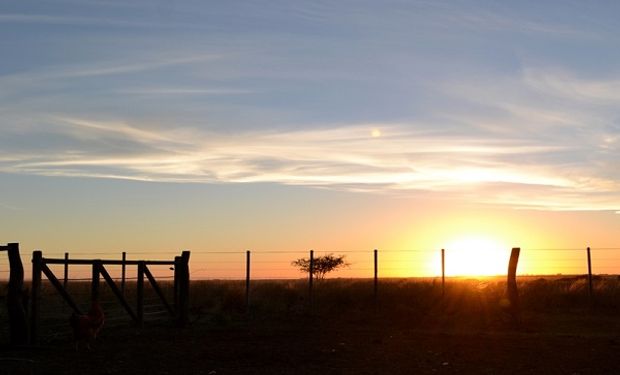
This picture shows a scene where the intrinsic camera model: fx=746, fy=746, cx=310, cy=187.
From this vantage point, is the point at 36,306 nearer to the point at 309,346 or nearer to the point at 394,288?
the point at 309,346

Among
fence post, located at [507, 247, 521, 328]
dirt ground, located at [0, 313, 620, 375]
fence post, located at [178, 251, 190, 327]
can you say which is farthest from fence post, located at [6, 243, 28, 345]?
fence post, located at [507, 247, 521, 328]

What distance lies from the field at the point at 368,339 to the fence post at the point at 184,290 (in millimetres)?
477

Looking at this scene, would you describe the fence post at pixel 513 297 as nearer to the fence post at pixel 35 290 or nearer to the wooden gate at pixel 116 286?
the wooden gate at pixel 116 286

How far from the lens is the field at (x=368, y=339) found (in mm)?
13383

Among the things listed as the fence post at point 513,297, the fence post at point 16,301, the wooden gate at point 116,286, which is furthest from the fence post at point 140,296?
the fence post at point 513,297

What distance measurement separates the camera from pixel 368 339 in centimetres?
1742

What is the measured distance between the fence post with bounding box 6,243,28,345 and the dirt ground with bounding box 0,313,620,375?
75cm

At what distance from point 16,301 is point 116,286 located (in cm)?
282

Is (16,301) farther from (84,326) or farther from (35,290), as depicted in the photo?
(84,326)

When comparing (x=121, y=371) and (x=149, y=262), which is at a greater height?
(x=149, y=262)

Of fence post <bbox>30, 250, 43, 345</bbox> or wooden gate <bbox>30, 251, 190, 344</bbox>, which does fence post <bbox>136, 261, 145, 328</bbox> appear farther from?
fence post <bbox>30, 250, 43, 345</bbox>

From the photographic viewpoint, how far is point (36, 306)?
1702cm

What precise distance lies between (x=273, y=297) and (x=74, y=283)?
47.2 ft

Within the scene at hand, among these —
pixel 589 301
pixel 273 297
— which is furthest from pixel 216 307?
pixel 589 301
